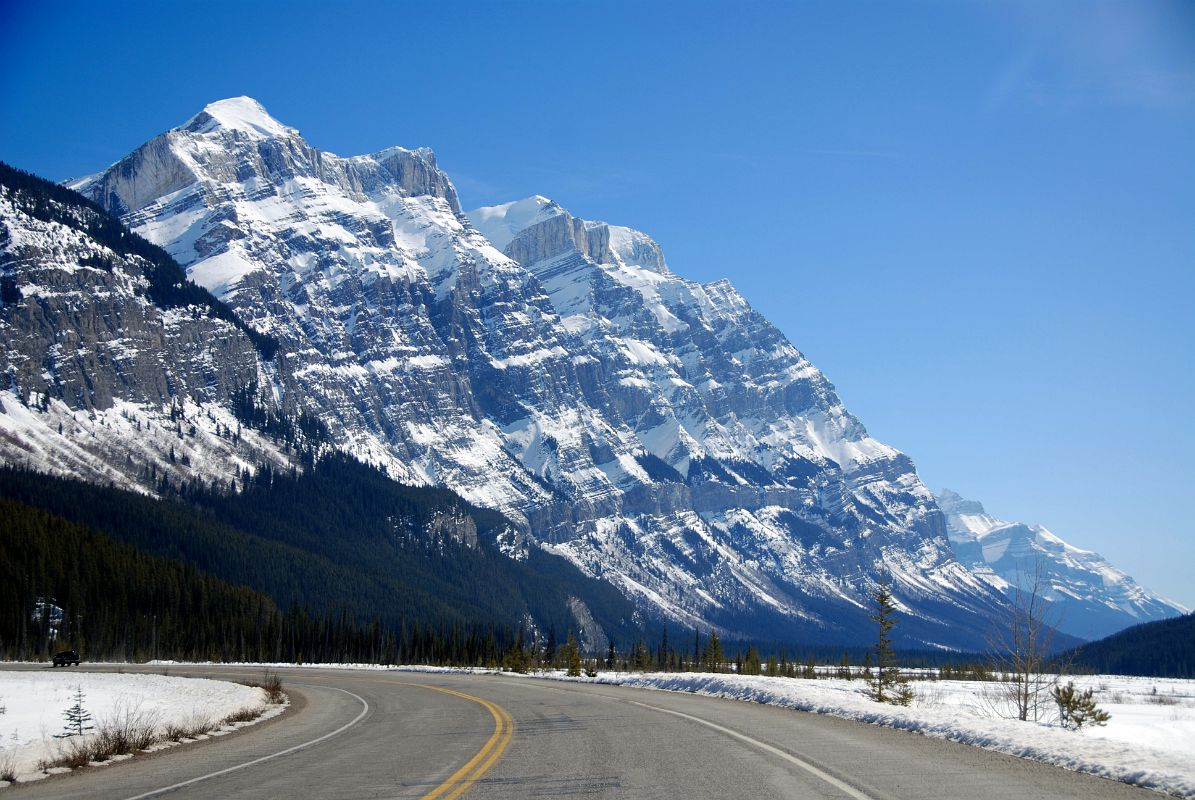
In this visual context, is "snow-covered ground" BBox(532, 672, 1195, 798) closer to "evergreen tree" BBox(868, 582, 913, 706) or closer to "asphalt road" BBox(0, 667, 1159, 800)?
"asphalt road" BBox(0, 667, 1159, 800)

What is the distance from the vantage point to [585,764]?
17.2m

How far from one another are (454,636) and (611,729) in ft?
413

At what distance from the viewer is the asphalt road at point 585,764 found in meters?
14.6

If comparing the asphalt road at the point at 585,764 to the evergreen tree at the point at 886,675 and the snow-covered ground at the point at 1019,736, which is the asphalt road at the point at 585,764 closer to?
the snow-covered ground at the point at 1019,736

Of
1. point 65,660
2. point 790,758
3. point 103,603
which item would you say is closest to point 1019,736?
point 790,758

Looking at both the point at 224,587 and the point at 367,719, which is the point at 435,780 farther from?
the point at 224,587

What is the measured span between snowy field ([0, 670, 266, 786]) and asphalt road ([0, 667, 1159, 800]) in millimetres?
2752

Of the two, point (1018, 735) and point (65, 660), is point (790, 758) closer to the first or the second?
point (1018, 735)

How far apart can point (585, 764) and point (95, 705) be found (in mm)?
29450

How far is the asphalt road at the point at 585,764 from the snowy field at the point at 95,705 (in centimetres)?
275

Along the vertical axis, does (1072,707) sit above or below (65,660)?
above

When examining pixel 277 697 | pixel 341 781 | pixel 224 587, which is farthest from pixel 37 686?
pixel 224 587

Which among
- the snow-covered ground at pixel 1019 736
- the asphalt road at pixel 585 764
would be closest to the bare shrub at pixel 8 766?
the asphalt road at pixel 585 764

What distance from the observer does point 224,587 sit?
549 feet
